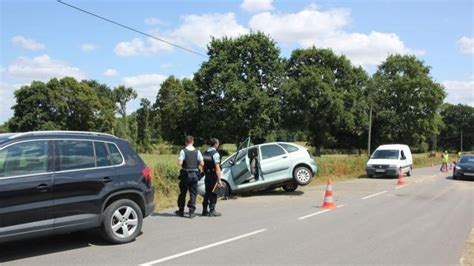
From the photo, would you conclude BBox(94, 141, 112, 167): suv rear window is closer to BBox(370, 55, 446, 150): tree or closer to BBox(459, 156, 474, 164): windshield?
BBox(459, 156, 474, 164): windshield

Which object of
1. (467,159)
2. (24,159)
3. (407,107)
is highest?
(407,107)

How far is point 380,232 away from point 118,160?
519cm

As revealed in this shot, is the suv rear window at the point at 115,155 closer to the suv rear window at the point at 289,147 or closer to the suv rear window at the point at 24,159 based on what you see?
the suv rear window at the point at 24,159

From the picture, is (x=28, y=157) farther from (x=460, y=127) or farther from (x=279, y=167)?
(x=460, y=127)

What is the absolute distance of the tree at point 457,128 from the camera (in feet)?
403

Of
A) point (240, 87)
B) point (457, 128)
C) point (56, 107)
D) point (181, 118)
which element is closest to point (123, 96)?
point (56, 107)

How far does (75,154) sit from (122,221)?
141 centimetres

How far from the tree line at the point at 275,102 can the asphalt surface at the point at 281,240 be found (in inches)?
1589

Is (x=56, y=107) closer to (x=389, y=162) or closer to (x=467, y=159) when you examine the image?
(x=389, y=162)

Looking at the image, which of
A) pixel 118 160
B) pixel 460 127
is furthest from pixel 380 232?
pixel 460 127

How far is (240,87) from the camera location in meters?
52.3

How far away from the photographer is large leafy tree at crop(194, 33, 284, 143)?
172 feet

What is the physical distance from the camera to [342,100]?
57500 millimetres

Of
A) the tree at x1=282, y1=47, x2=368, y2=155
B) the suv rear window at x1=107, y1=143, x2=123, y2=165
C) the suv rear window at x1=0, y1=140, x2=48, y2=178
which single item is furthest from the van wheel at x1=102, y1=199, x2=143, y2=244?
the tree at x1=282, y1=47, x2=368, y2=155
